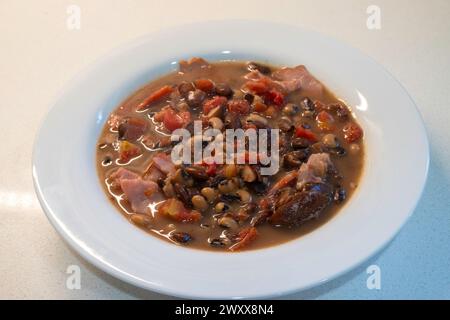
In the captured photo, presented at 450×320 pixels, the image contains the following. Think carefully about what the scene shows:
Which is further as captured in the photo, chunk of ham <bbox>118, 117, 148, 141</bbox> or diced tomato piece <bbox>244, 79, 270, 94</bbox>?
diced tomato piece <bbox>244, 79, 270, 94</bbox>

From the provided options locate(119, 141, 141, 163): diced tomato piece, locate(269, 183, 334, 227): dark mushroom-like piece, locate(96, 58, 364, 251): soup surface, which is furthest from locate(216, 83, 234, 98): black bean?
locate(269, 183, 334, 227): dark mushroom-like piece

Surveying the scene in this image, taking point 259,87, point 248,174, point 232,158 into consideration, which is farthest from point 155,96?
point 248,174

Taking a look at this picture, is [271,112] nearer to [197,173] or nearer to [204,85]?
[204,85]

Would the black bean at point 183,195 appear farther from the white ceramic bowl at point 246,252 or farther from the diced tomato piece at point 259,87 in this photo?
the diced tomato piece at point 259,87

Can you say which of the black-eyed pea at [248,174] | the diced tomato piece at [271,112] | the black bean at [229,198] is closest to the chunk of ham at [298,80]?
the diced tomato piece at [271,112]

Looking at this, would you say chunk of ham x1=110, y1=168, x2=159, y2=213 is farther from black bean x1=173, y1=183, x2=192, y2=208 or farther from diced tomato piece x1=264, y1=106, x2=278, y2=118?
diced tomato piece x1=264, y1=106, x2=278, y2=118

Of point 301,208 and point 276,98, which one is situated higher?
point 276,98

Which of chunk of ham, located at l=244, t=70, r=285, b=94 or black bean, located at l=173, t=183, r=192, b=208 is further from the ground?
chunk of ham, located at l=244, t=70, r=285, b=94
